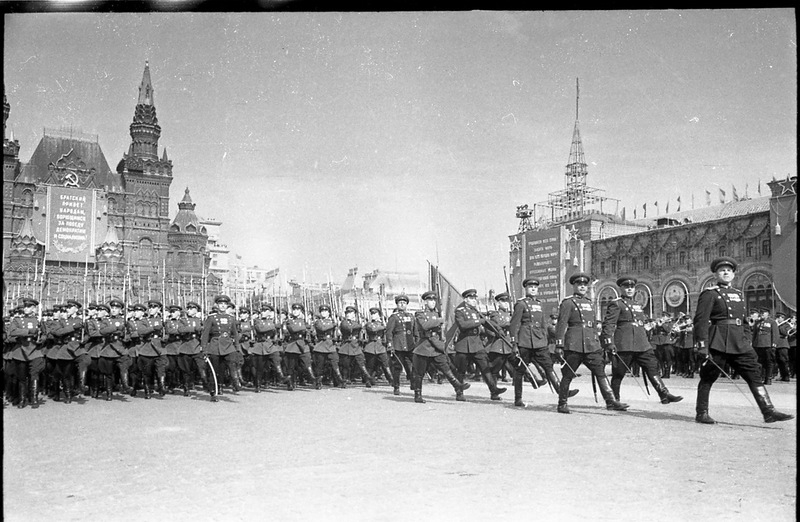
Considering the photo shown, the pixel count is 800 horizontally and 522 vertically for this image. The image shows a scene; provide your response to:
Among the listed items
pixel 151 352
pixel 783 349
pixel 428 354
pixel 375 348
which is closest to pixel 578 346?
pixel 428 354

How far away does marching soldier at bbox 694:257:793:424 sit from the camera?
7.48m

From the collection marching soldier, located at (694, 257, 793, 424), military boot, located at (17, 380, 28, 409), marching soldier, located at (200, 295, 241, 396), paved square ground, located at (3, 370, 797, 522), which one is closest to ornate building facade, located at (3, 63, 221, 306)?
marching soldier, located at (200, 295, 241, 396)

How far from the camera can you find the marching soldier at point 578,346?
8914 mm

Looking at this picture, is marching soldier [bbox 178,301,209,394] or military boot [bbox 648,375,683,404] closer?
military boot [bbox 648,375,683,404]

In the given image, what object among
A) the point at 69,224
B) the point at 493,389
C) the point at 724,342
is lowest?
the point at 493,389

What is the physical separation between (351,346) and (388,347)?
29.9 inches

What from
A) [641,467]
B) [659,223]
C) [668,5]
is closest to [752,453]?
[641,467]

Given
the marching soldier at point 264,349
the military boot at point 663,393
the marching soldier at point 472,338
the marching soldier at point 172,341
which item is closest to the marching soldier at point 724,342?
the military boot at point 663,393

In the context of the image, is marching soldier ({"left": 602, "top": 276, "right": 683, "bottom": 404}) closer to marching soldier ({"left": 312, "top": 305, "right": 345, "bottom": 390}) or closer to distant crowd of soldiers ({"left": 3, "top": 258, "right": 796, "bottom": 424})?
distant crowd of soldiers ({"left": 3, "top": 258, "right": 796, "bottom": 424})

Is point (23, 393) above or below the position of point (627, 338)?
below

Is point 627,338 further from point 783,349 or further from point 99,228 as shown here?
point 99,228

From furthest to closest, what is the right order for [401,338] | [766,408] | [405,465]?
1. [401,338]
2. [766,408]
3. [405,465]

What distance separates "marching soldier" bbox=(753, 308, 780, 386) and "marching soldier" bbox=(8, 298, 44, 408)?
41.6 feet

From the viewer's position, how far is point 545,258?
34.5 m
